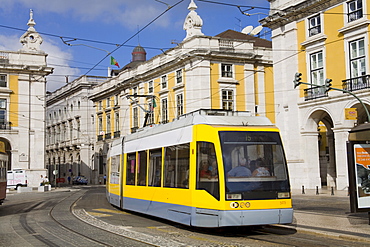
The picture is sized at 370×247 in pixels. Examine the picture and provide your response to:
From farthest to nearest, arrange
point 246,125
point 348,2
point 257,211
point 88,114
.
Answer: point 88,114 → point 348,2 → point 246,125 → point 257,211

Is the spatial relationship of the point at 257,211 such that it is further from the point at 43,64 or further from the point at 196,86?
the point at 43,64

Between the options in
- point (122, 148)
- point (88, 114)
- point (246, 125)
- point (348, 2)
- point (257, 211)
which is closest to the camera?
point (257, 211)

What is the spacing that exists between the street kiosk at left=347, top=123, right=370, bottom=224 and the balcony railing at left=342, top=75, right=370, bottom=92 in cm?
1637

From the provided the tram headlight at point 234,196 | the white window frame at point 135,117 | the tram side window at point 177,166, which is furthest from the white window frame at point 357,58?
the white window frame at point 135,117

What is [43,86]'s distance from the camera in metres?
55.3

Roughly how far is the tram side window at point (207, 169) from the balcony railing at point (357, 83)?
64.0ft

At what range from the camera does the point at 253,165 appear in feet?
40.2

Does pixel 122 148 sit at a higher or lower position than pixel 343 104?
lower

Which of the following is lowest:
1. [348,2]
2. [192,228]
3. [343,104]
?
[192,228]

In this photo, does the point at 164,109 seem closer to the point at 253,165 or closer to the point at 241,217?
the point at 253,165

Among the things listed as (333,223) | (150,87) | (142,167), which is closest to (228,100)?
(150,87)

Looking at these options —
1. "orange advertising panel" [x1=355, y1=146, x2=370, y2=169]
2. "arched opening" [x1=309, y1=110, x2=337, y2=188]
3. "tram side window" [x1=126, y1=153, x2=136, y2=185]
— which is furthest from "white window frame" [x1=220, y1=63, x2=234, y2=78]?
"orange advertising panel" [x1=355, y1=146, x2=370, y2=169]

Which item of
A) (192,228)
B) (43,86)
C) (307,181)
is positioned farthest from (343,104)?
(43,86)

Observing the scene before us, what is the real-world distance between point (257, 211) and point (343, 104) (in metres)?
21.1
